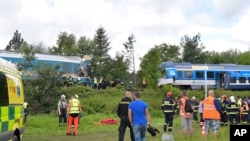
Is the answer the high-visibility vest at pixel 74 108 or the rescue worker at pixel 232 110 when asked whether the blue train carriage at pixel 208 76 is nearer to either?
the rescue worker at pixel 232 110

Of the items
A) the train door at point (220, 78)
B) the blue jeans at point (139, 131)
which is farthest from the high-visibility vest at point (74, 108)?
the train door at point (220, 78)

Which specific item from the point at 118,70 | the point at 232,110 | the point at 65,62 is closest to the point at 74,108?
the point at 232,110

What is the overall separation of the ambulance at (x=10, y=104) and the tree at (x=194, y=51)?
236 feet

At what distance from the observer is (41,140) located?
19.2m

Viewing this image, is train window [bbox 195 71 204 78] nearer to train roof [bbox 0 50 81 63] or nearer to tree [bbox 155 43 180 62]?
train roof [bbox 0 50 81 63]

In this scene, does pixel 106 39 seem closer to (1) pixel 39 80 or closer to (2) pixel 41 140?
(1) pixel 39 80

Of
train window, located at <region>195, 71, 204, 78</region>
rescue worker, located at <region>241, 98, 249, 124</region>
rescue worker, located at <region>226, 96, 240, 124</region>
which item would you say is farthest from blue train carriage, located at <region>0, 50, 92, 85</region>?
rescue worker, located at <region>226, 96, 240, 124</region>

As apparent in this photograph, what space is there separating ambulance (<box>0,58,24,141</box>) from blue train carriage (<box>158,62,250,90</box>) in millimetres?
36664

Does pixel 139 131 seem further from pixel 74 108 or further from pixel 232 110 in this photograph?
pixel 232 110

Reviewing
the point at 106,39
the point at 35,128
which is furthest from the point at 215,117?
the point at 106,39

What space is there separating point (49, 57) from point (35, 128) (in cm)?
2130

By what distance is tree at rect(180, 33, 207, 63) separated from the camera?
84.2 meters

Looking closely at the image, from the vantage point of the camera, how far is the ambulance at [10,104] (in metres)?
11.2

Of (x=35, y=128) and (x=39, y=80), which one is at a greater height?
(x=39, y=80)
